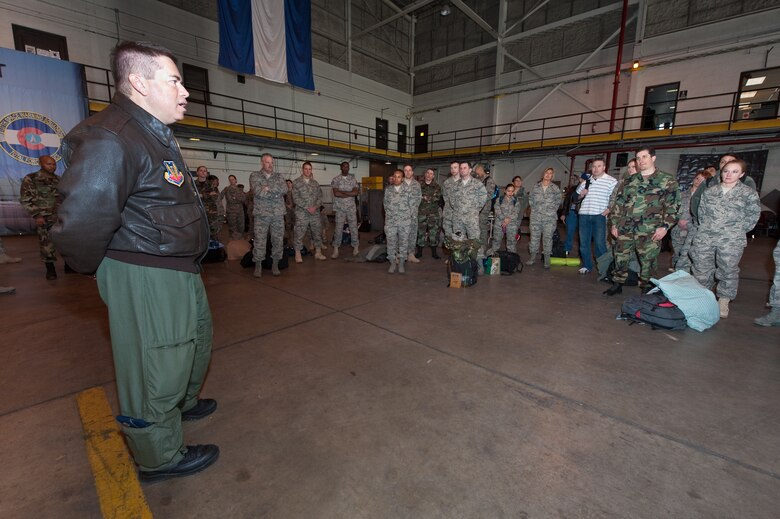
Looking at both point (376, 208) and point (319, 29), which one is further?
point (319, 29)

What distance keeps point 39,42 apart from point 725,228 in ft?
54.8

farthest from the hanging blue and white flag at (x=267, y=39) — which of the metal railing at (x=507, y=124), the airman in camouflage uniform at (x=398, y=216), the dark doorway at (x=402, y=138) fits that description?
the dark doorway at (x=402, y=138)

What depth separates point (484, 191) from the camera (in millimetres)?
5484

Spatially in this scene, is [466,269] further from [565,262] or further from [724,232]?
[724,232]

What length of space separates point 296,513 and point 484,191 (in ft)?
16.3

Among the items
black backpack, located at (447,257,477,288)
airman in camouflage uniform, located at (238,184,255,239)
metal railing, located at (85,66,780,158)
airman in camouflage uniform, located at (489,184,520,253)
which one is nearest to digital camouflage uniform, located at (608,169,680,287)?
black backpack, located at (447,257,477,288)

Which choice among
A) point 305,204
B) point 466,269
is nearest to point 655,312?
point 466,269

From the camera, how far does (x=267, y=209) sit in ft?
17.8

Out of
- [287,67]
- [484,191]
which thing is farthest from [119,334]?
[287,67]

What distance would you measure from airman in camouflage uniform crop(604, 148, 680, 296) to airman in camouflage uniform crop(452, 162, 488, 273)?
6.01 feet

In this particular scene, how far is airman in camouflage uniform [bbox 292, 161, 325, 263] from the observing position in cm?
645

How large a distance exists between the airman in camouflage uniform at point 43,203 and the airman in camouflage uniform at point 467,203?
613 cm

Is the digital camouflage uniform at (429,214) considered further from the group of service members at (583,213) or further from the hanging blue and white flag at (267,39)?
the hanging blue and white flag at (267,39)

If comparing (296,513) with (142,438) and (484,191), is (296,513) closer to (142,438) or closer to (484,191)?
(142,438)
